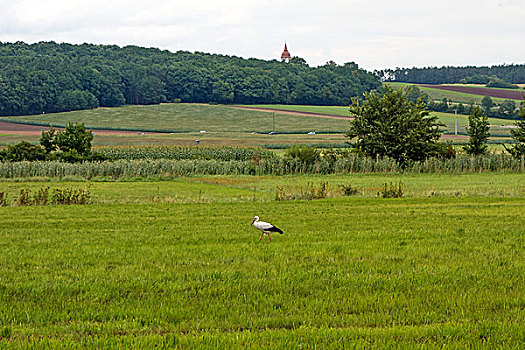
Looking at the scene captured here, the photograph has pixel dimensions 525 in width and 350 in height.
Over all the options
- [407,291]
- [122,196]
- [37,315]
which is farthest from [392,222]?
[122,196]

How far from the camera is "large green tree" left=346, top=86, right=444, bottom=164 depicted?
50031 mm

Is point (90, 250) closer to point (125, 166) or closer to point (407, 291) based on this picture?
point (407, 291)

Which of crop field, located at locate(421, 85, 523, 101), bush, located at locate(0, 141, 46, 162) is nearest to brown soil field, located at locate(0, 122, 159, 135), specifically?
bush, located at locate(0, 141, 46, 162)

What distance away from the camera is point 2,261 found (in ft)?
38.2

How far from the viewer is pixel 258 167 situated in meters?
46.5

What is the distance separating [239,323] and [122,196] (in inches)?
869

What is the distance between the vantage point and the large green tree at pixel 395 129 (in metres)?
50.0

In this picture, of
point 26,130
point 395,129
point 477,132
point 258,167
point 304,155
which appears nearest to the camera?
point 258,167

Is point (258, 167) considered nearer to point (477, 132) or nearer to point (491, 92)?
point (477, 132)

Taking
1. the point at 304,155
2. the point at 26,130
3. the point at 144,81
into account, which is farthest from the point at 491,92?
the point at 304,155

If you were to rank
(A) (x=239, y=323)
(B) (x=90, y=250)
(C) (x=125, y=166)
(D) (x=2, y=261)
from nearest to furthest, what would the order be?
1. (A) (x=239, y=323)
2. (D) (x=2, y=261)
3. (B) (x=90, y=250)
4. (C) (x=125, y=166)

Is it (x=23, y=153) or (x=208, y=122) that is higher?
(x=23, y=153)

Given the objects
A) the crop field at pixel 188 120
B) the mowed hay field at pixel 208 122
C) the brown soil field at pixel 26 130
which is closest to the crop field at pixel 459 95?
the mowed hay field at pixel 208 122

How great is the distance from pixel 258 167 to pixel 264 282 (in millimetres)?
36801
